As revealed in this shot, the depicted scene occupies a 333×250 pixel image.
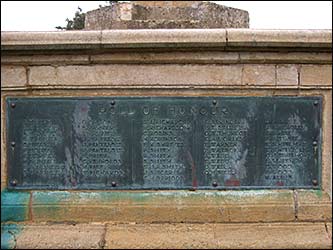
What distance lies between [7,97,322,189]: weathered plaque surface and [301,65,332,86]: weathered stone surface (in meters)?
0.13

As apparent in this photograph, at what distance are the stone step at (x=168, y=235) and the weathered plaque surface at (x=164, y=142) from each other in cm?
28

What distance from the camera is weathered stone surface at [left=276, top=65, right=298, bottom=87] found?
3887 mm

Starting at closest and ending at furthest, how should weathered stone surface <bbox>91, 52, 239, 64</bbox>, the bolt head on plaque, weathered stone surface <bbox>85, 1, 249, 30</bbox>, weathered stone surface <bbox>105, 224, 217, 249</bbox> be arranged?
weathered stone surface <bbox>105, 224, 217, 249</bbox> → weathered stone surface <bbox>91, 52, 239, 64</bbox> → the bolt head on plaque → weathered stone surface <bbox>85, 1, 249, 30</bbox>

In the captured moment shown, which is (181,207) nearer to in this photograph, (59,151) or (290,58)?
(59,151)

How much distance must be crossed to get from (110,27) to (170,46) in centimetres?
76

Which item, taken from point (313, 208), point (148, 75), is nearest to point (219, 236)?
point (313, 208)

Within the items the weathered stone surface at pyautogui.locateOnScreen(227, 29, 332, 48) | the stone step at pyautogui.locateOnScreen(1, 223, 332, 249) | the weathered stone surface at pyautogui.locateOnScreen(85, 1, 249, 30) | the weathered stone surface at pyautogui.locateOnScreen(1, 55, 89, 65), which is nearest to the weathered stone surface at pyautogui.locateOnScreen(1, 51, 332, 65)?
the weathered stone surface at pyautogui.locateOnScreen(1, 55, 89, 65)

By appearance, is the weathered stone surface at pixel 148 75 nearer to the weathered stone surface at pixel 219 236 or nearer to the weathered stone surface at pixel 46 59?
the weathered stone surface at pixel 46 59

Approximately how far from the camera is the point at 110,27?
4305mm

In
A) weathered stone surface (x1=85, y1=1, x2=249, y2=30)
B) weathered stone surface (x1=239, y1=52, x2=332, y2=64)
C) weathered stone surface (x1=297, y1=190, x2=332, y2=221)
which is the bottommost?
weathered stone surface (x1=297, y1=190, x2=332, y2=221)

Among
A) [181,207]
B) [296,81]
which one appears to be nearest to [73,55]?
[181,207]

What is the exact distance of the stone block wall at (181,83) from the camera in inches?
151

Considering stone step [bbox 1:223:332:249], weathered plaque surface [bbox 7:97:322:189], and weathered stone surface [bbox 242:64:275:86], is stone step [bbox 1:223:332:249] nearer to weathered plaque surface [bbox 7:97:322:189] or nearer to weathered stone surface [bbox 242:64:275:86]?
weathered plaque surface [bbox 7:97:322:189]

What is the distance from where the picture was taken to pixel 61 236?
3.76 meters
